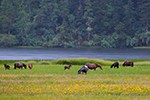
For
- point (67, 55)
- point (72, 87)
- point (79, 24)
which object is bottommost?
point (67, 55)

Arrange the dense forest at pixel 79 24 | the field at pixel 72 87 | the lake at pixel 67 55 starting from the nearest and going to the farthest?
the field at pixel 72 87 < the lake at pixel 67 55 < the dense forest at pixel 79 24

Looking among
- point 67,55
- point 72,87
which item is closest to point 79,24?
point 67,55

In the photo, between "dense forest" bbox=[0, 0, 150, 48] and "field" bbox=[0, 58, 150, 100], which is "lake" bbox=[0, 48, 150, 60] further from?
"field" bbox=[0, 58, 150, 100]

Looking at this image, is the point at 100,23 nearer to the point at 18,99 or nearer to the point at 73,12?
the point at 73,12

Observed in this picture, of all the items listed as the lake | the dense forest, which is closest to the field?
the lake

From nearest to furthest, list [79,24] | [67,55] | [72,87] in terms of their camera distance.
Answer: [72,87]
[67,55]
[79,24]

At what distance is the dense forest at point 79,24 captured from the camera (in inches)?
5531

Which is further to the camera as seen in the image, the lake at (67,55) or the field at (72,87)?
the lake at (67,55)

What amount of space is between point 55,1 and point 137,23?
2549 centimetres

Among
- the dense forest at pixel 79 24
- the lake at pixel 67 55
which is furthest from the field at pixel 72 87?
the dense forest at pixel 79 24

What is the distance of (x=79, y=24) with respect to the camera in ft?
474

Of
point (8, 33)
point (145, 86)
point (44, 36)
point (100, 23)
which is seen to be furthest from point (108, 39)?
point (145, 86)

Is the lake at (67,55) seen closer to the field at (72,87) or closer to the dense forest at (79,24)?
the dense forest at (79,24)

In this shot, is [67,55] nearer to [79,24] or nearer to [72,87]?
[79,24]
